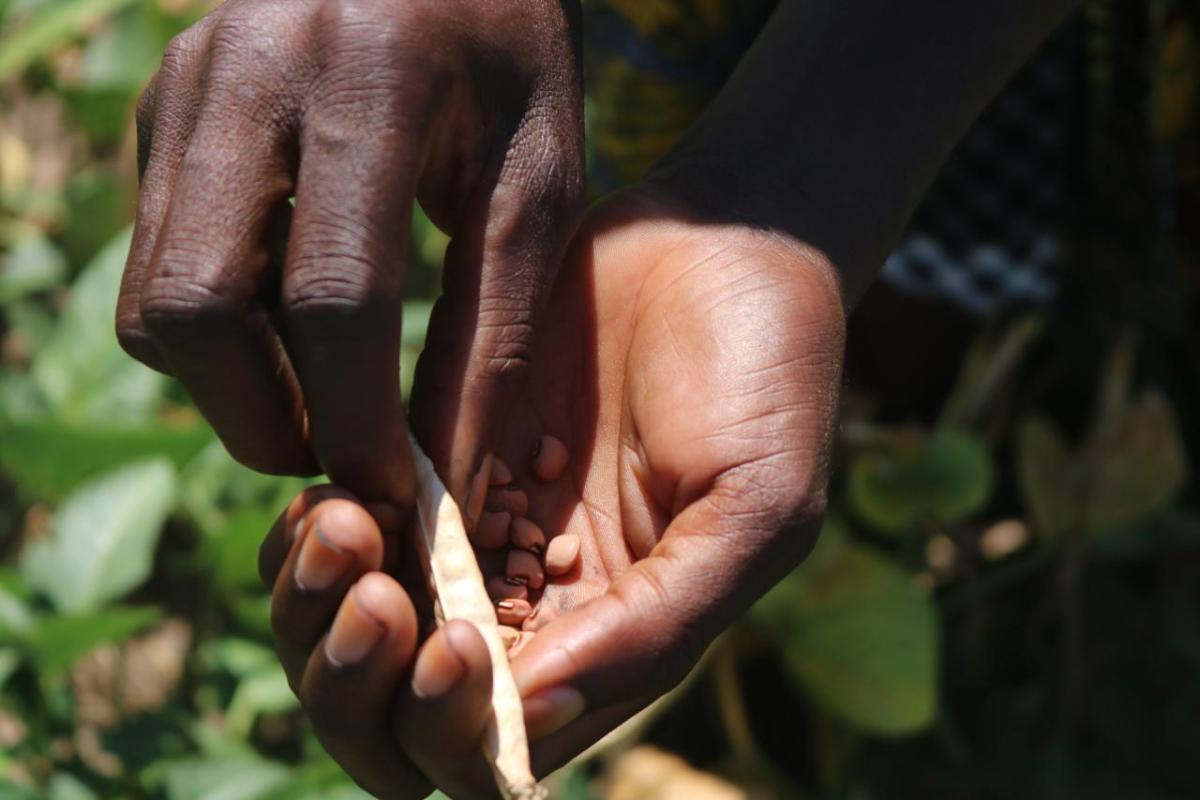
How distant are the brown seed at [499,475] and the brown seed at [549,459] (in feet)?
0.08

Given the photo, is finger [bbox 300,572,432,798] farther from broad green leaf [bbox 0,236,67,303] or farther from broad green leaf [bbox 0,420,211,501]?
broad green leaf [bbox 0,236,67,303]

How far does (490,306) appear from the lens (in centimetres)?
84

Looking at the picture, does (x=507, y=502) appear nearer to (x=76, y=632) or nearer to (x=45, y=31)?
(x=76, y=632)

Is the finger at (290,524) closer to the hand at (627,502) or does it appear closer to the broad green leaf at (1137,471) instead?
the hand at (627,502)

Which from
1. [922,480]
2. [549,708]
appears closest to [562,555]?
[549,708]

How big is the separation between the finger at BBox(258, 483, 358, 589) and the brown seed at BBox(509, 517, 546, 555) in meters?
0.14

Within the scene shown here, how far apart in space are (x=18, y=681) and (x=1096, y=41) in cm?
121

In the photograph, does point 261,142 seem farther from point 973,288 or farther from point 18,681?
point 973,288

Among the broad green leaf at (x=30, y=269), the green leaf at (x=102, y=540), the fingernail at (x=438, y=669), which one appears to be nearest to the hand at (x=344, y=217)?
the fingernail at (x=438, y=669)

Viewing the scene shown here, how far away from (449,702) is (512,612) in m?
0.14

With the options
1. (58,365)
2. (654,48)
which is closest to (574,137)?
(654,48)

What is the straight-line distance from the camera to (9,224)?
1.99 meters

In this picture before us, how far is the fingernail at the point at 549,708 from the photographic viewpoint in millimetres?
756

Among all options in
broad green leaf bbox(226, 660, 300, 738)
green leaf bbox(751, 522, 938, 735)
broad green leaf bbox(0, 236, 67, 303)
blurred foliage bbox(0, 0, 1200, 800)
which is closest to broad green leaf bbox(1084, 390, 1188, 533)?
blurred foliage bbox(0, 0, 1200, 800)
